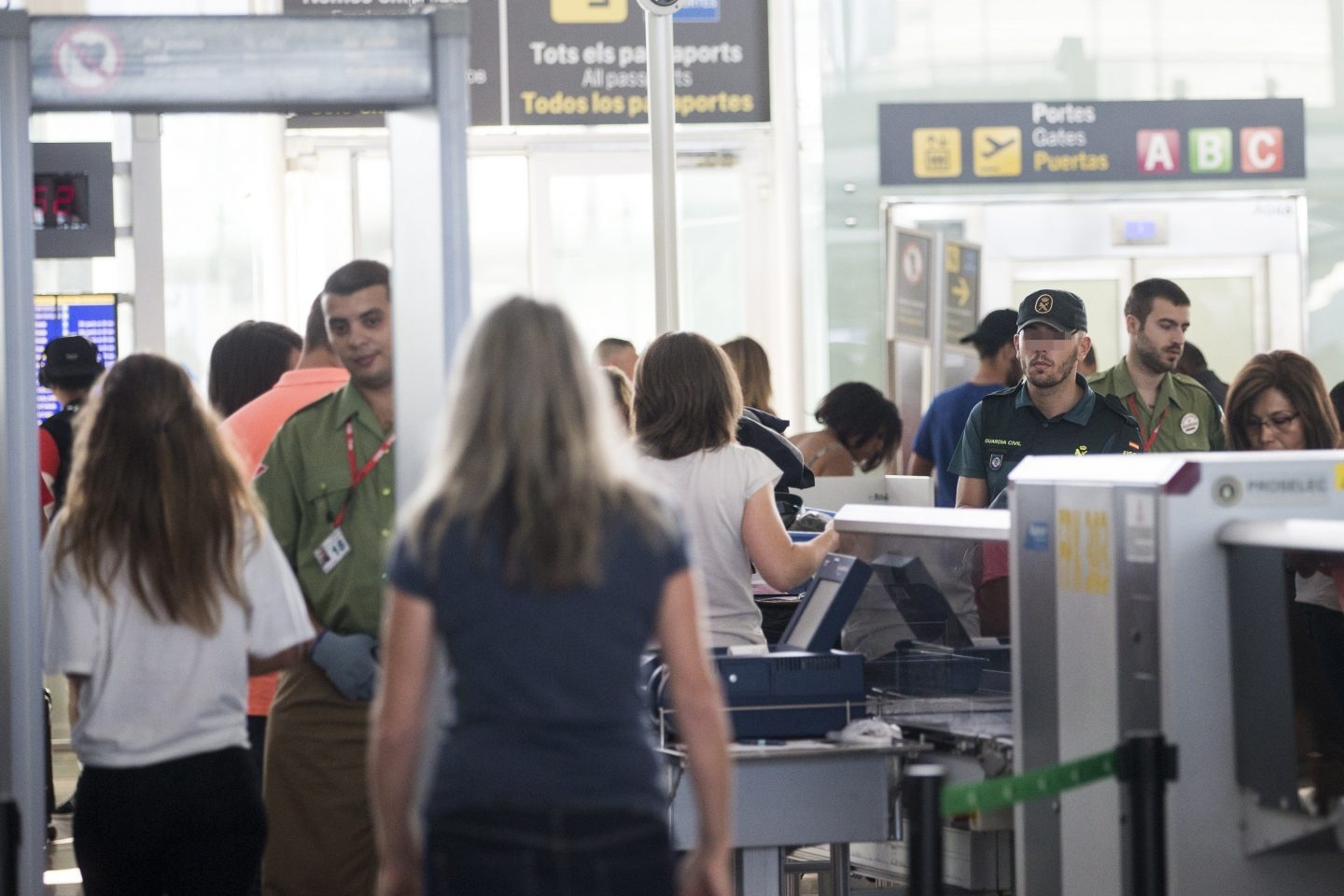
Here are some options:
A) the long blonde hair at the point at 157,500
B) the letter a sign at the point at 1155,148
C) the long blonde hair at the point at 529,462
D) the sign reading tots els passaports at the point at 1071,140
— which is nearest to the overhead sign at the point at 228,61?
the long blonde hair at the point at 157,500

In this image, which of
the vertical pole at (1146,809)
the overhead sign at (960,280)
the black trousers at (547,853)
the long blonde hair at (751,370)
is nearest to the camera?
the black trousers at (547,853)

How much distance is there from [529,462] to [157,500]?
3.59 feet

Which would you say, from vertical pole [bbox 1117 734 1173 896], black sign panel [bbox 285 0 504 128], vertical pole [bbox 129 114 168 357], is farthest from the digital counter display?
vertical pole [bbox 1117 734 1173 896]

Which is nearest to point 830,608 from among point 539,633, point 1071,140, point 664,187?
point 539,633

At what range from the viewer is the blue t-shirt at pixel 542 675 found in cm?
232

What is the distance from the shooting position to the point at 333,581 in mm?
3643

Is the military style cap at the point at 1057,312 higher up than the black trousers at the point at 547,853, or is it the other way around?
the military style cap at the point at 1057,312

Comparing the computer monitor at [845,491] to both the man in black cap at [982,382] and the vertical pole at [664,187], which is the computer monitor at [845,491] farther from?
the vertical pole at [664,187]

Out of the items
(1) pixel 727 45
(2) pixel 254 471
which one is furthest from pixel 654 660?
(1) pixel 727 45

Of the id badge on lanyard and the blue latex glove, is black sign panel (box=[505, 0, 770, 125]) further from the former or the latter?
the blue latex glove

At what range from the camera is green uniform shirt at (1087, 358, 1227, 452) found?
578 centimetres

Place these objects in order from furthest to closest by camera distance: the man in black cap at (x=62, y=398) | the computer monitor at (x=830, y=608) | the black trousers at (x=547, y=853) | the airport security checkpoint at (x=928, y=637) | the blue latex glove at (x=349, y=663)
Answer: the man in black cap at (x=62, y=398), the computer monitor at (x=830, y=608), the blue latex glove at (x=349, y=663), the airport security checkpoint at (x=928, y=637), the black trousers at (x=547, y=853)

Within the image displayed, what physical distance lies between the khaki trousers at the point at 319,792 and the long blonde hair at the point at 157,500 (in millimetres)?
504

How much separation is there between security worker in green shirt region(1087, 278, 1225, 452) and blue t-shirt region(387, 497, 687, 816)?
3.67 m
